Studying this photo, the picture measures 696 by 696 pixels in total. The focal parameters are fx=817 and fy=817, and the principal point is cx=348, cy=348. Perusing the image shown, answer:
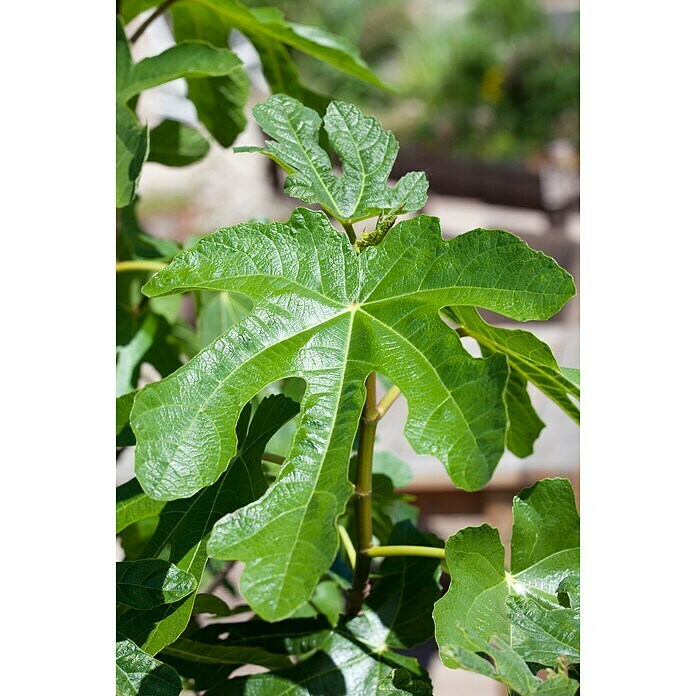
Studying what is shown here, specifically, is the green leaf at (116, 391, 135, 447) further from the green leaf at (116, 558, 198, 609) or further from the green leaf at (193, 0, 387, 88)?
the green leaf at (193, 0, 387, 88)

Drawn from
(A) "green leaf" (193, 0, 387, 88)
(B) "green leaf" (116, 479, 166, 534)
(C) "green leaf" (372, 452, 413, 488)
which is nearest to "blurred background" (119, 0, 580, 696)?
(C) "green leaf" (372, 452, 413, 488)

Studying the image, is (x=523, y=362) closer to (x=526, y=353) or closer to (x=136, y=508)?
(x=526, y=353)

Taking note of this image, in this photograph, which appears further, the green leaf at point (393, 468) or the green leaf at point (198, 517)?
the green leaf at point (393, 468)

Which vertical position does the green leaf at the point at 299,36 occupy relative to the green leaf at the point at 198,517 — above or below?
above

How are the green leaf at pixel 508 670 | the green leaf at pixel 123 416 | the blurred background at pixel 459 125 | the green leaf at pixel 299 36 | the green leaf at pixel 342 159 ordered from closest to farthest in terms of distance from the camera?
the green leaf at pixel 508 670, the green leaf at pixel 342 159, the green leaf at pixel 123 416, the green leaf at pixel 299 36, the blurred background at pixel 459 125

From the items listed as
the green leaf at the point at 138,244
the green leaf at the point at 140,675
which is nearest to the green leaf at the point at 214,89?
the green leaf at the point at 138,244

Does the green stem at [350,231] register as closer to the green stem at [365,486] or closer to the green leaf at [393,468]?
the green stem at [365,486]

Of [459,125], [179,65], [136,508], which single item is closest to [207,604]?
[136,508]

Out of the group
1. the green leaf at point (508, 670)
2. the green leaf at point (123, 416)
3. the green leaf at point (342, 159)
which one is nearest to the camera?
the green leaf at point (508, 670)
